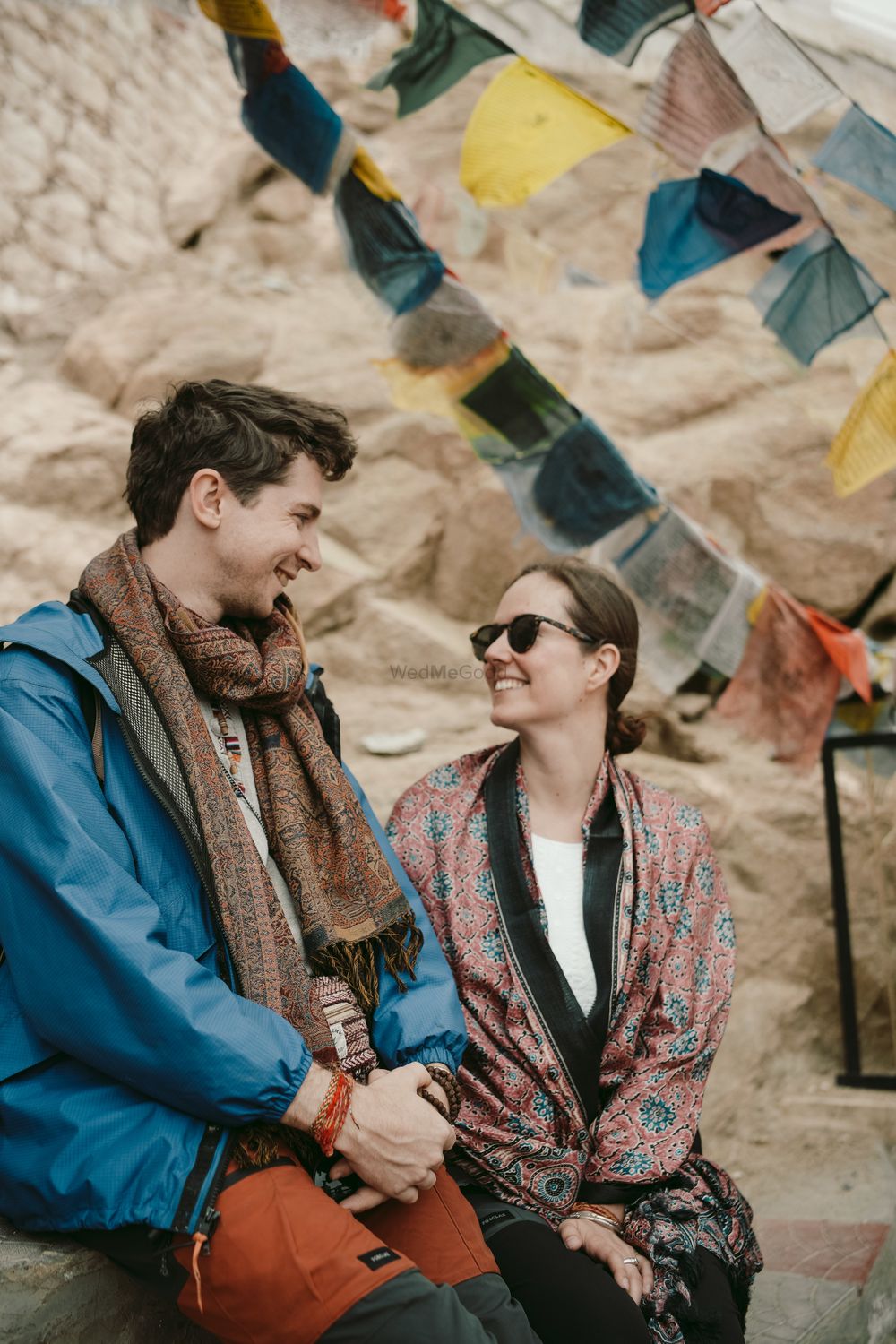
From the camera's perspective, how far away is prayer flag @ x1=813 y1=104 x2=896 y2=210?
3.29 metres

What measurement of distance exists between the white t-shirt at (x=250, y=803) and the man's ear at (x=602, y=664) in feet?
3.20

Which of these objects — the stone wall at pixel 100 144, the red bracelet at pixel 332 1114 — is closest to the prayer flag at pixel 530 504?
the red bracelet at pixel 332 1114

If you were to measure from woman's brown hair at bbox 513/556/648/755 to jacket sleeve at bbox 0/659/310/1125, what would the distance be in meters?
1.41

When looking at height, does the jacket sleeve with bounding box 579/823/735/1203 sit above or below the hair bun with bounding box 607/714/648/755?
below

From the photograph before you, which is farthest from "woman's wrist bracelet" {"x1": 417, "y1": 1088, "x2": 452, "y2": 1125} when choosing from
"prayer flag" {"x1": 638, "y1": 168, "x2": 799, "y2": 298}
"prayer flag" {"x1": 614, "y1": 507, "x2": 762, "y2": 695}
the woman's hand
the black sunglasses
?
"prayer flag" {"x1": 638, "y1": 168, "x2": 799, "y2": 298}

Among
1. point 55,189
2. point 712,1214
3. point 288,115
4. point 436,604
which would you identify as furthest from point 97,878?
point 55,189

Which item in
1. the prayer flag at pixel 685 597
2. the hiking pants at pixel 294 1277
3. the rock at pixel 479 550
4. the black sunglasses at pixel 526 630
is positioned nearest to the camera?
the hiking pants at pixel 294 1277

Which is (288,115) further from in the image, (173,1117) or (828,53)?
(828,53)

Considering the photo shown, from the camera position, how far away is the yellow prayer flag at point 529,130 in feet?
11.2

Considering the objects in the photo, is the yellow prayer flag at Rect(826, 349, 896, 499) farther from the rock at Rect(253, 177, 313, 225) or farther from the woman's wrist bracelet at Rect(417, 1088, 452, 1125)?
the rock at Rect(253, 177, 313, 225)

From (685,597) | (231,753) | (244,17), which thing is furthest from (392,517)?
(231,753)

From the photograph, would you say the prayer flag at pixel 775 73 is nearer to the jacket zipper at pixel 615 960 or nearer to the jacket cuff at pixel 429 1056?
the jacket zipper at pixel 615 960

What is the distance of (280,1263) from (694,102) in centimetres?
325

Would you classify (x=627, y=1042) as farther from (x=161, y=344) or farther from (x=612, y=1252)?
(x=161, y=344)
